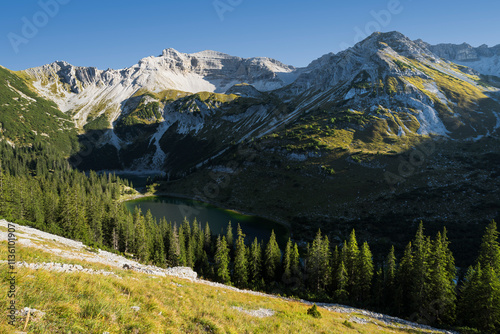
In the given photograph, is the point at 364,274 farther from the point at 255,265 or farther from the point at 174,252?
the point at 174,252

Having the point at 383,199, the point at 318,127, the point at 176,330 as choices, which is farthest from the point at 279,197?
the point at 176,330

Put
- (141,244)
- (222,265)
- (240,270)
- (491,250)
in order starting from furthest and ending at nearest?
(141,244), (240,270), (222,265), (491,250)

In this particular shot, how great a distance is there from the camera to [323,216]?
330 ft

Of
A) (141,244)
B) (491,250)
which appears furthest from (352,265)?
(141,244)

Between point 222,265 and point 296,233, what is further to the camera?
point 296,233

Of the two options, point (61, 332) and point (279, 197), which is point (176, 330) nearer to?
point (61, 332)

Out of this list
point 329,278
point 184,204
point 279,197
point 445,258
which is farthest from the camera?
point 184,204

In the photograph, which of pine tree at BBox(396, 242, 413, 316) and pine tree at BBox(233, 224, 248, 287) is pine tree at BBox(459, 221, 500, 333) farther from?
pine tree at BBox(233, 224, 248, 287)

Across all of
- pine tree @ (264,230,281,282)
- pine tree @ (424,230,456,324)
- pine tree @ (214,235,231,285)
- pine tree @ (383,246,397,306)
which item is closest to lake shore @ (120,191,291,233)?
pine tree @ (264,230,281,282)

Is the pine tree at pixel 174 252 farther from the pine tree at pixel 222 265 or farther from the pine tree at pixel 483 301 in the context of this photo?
the pine tree at pixel 483 301

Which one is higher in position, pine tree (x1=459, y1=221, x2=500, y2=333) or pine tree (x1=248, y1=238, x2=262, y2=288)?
pine tree (x1=459, y1=221, x2=500, y2=333)

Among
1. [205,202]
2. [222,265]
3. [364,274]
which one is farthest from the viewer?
[205,202]

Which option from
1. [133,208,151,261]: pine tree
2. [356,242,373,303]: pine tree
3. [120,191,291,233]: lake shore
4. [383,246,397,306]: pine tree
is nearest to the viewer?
[383,246,397,306]: pine tree

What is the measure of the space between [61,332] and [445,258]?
49621 mm
